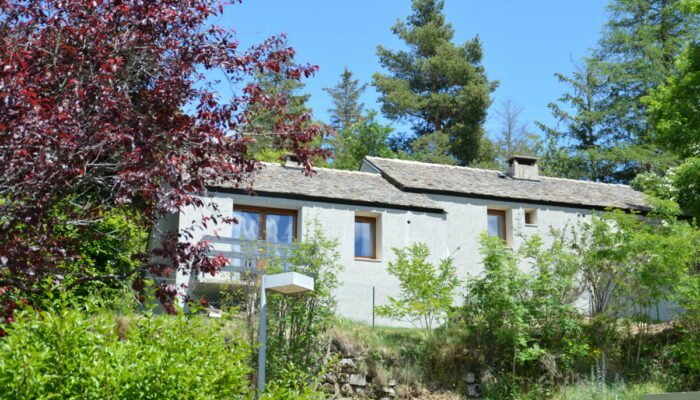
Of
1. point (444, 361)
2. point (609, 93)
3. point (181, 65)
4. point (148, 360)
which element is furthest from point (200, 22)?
point (609, 93)

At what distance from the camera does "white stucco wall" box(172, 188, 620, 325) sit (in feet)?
66.1

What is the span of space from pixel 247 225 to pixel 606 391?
10.4 meters

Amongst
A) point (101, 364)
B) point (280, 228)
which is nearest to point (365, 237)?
point (280, 228)

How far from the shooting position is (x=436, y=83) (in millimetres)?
45969

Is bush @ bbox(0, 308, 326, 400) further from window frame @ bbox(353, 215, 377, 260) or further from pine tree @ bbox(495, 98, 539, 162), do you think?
pine tree @ bbox(495, 98, 539, 162)

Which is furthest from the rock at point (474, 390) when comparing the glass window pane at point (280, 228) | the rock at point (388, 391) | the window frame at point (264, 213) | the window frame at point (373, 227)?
the window frame at point (264, 213)

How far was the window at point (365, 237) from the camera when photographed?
73.4 ft

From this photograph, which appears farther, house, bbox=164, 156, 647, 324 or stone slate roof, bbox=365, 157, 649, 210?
stone slate roof, bbox=365, 157, 649, 210

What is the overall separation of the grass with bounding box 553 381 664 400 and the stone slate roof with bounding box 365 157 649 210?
8739 millimetres

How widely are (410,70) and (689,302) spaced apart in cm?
3123

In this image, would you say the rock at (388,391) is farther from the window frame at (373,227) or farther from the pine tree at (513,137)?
the pine tree at (513,137)

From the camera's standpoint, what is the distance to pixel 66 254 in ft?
26.8

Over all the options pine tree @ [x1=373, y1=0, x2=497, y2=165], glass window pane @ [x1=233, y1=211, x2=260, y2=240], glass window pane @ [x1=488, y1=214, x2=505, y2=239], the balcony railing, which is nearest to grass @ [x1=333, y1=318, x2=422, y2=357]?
the balcony railing

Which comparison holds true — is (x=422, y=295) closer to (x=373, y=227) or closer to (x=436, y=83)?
(x=373, y=227)
